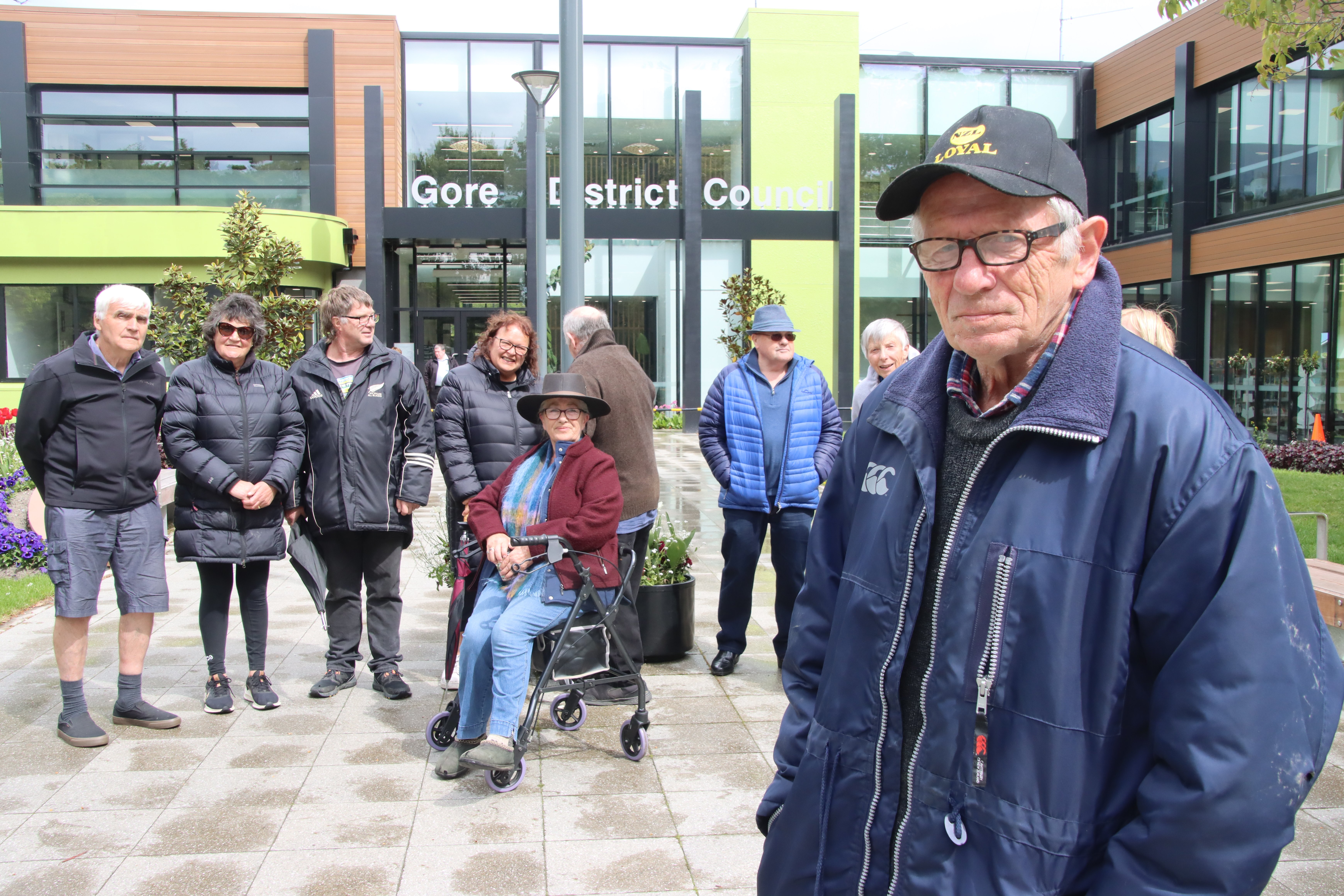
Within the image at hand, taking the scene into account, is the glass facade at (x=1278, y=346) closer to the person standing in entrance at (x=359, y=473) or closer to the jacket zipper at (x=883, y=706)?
the person standing in entrance at (x=359, y=473)

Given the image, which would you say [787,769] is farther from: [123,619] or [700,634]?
[700,634]

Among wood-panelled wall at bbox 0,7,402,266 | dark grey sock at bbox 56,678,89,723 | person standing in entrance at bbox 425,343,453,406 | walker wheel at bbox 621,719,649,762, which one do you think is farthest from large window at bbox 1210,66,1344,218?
dark grey sock at bbox 56,678,89,723

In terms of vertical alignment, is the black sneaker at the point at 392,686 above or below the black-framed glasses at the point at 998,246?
below

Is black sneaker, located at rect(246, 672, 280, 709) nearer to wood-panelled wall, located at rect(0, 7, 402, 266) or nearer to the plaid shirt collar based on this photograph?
the plaid shirt collar

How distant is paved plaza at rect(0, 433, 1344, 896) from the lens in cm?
349

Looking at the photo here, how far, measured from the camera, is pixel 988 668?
1539 mm

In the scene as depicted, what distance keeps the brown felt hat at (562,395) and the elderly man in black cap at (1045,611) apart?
2841 mm

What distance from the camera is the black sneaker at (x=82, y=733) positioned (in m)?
4.70

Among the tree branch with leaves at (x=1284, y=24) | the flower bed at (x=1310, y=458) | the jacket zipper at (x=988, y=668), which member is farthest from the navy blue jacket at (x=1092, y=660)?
the flower bed at (x=1310, y=458)

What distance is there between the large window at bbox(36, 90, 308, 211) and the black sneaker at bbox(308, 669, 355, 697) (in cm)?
2138

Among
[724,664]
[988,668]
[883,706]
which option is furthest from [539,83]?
[988,668]

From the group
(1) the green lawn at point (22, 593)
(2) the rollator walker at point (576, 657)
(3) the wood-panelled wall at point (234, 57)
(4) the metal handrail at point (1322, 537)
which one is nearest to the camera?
(2) the rollator walker at point (576, 657)

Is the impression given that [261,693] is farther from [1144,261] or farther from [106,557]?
[1144,261]

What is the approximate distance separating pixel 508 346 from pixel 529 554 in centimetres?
132
